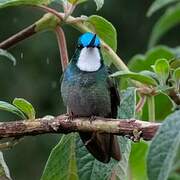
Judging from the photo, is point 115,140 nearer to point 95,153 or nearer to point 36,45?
point 95,153

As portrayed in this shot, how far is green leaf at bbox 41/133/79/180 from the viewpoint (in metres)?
2.20

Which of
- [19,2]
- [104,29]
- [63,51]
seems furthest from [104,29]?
[19,2]

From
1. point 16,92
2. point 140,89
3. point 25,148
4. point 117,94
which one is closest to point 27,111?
point 140,89

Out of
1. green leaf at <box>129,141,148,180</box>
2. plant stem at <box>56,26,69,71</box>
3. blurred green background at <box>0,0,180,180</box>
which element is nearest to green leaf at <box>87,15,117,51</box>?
plant stem at <box>56,26,69,71</box>

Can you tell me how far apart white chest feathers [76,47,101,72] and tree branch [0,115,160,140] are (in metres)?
0.58

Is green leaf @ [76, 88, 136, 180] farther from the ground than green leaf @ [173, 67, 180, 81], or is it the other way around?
green leaf @ [173, 67, 180, 81]

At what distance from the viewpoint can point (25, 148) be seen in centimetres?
950

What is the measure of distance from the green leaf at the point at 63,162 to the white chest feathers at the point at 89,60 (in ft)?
1.32

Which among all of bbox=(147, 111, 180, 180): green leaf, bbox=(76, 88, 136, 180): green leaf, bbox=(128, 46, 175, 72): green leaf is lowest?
bbox=(147, 111, 180, 180): green leaf

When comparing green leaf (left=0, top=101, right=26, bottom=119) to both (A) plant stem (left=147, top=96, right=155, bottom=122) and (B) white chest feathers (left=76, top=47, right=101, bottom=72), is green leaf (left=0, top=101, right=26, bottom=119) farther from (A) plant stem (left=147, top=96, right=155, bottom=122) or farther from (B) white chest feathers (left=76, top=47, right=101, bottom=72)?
(B) white chest feathers (left=76, top=47, right=101, bottom=72)

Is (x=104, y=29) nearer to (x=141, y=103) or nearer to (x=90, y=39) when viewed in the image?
(x=90, y=39)

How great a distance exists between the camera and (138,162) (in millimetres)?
2422

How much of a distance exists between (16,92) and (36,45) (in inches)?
35.4

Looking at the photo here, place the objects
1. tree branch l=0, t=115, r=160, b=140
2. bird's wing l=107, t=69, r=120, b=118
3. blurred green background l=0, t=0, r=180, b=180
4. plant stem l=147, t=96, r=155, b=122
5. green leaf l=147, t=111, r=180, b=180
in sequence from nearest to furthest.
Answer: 1. green leaf l=147, t=111, r=180, b=180
2. tree branch l=0, t=115, r=160, b=140
3. plant stem l=147, t=96, r=155, b=122
4. bird's wing l=107, t=69, r=120, b=118
5. blurred green background l=0, t=0, r=180, b=180
